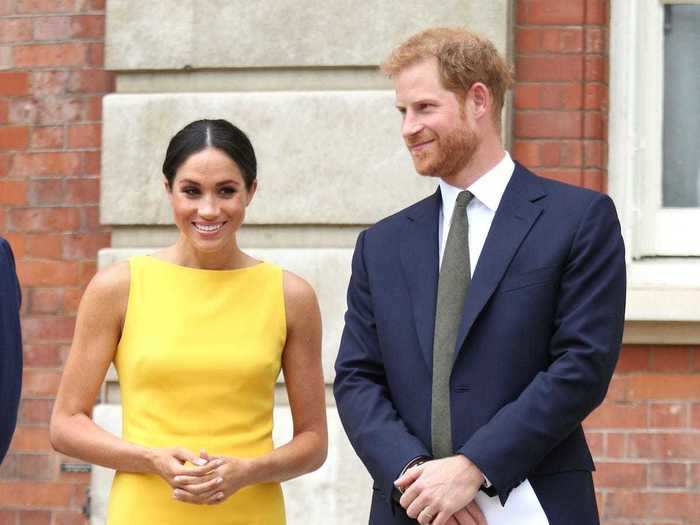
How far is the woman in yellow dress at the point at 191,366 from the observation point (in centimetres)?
353

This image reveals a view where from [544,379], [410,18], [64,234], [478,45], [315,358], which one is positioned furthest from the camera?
[64,234]

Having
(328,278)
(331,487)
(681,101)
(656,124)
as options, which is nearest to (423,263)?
(328,278)

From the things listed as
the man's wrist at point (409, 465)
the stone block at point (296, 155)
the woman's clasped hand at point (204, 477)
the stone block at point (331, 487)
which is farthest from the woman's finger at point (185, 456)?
the stone block at point (296, 155)

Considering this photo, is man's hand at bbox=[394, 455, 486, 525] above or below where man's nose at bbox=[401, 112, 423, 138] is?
below

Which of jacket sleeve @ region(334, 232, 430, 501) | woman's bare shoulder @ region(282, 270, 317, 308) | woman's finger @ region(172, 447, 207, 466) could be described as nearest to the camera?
jacket sleeve @ region(334, 232, 430, 501)

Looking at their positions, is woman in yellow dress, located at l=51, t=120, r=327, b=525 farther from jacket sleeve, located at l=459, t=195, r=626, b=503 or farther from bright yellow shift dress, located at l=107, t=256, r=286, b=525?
jacket sleeve, located at l=459, t=195, r=626, b=503

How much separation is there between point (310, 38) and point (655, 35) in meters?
1.28

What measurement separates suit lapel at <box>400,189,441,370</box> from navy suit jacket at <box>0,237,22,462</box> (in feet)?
3.01

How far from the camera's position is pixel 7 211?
5.56m

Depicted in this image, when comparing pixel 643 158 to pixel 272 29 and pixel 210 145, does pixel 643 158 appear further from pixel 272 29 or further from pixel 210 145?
pixel 210 145

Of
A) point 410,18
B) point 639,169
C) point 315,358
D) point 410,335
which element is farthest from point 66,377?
point 639,169

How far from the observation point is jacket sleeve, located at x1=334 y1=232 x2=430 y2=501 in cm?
321

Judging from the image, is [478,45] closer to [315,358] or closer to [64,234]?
[315,358]

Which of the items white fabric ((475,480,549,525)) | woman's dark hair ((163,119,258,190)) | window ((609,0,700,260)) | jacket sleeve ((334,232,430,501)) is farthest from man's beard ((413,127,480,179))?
window ((609,0,700,260))
